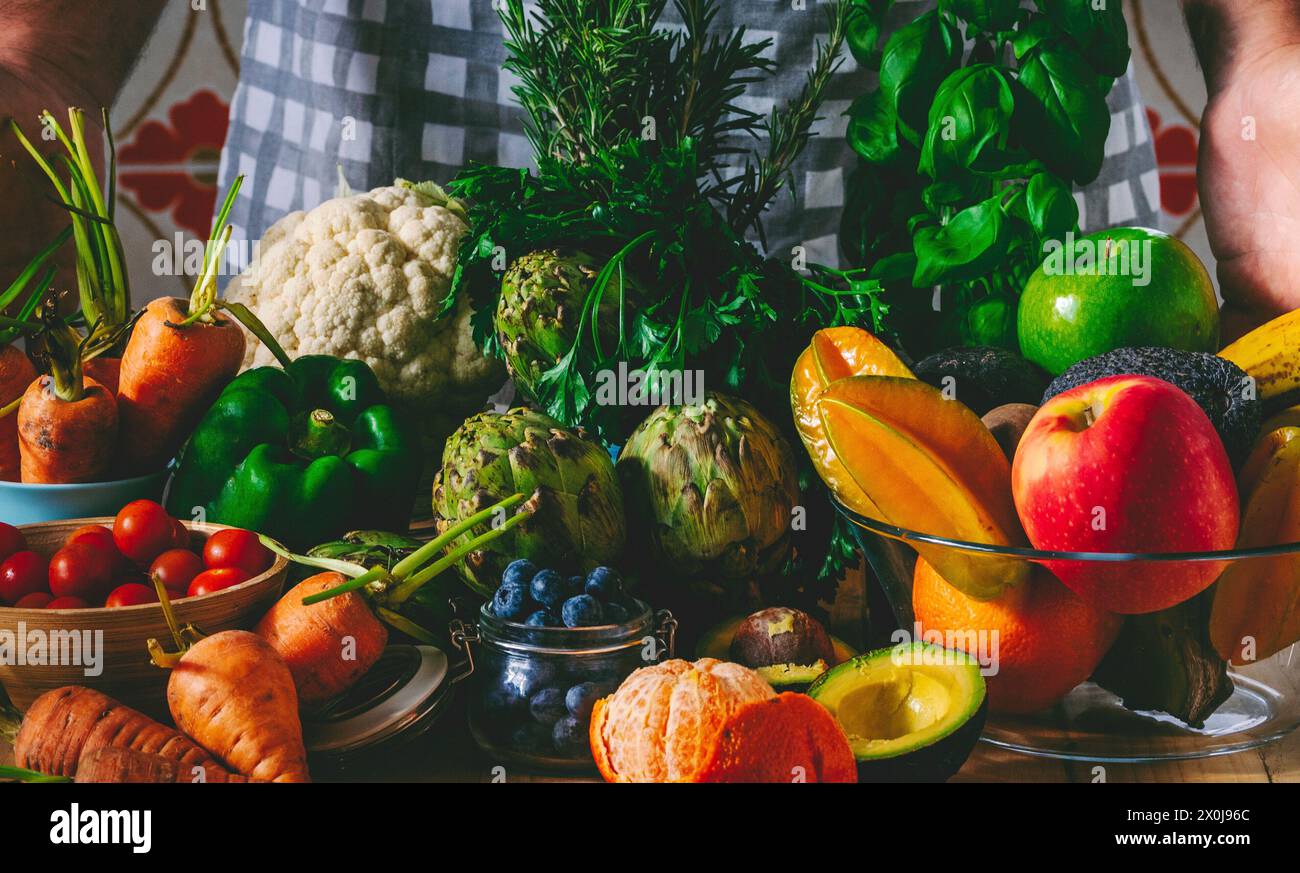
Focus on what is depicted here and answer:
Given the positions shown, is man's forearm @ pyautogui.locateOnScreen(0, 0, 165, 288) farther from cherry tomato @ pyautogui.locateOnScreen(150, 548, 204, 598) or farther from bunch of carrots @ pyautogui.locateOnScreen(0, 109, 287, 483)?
Result: cherry tomato @ pyautogui.locateOnScreen(150, 548, 204, 598)

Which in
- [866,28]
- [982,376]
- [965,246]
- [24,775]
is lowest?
[24,775]

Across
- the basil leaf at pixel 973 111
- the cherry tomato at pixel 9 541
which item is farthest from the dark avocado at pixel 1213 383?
the cherry tomato at pixel 9 541

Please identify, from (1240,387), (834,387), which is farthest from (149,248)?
(1240,387)

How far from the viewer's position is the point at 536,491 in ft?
2.60

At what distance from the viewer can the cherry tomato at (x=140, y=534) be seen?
73 centimetres

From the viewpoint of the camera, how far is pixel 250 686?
2.00ft

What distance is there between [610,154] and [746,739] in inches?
22.2

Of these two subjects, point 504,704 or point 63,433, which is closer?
→ point 504,704

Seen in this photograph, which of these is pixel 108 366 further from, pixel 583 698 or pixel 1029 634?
pixel 1029 634

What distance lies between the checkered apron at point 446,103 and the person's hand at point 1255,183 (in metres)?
0.25

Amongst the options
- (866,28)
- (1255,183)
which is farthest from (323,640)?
(1255,183)

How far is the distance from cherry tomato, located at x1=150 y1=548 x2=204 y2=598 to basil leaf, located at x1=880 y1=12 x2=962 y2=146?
0.69 meters

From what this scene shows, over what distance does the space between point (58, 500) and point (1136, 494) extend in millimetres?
760
